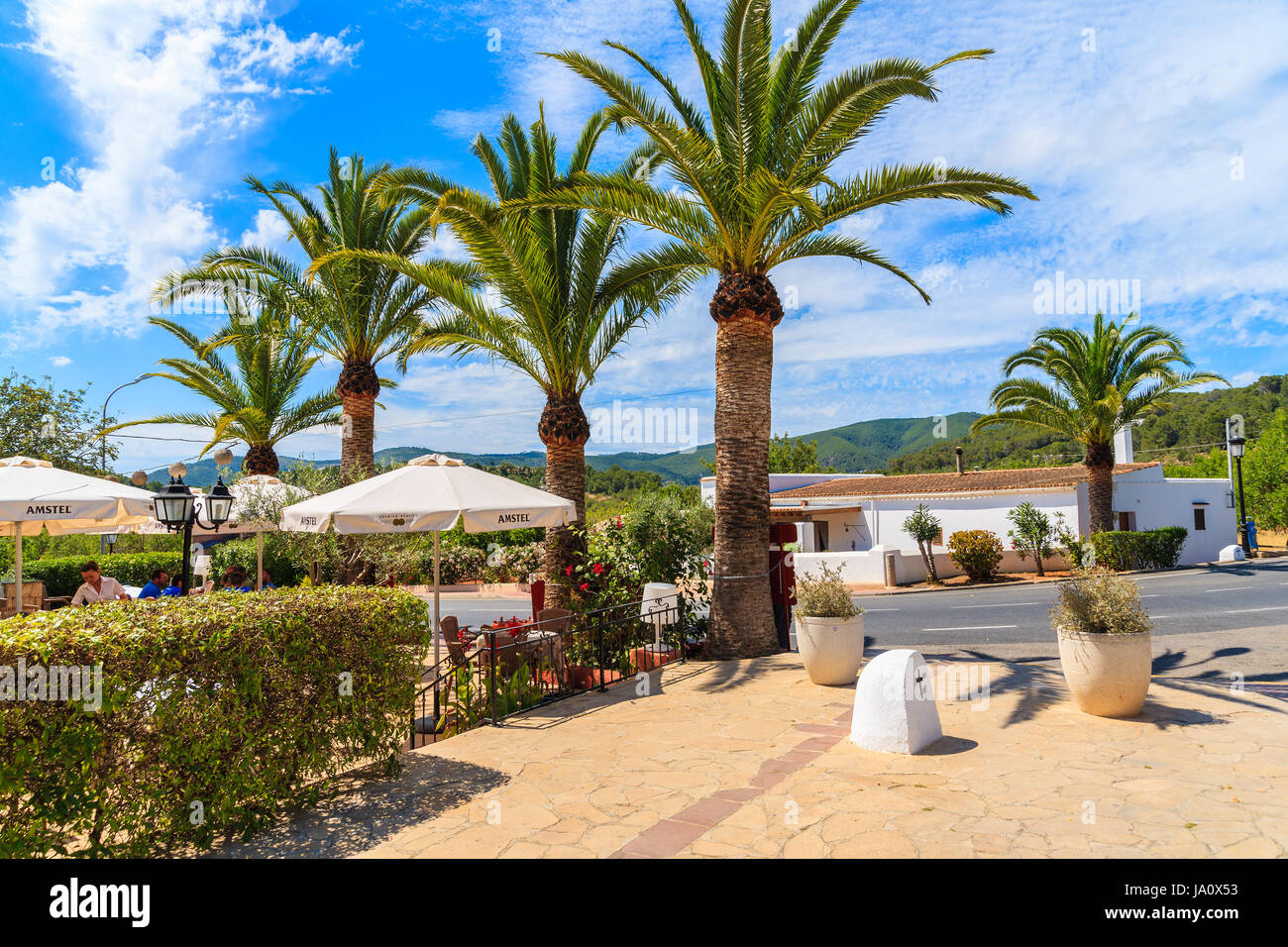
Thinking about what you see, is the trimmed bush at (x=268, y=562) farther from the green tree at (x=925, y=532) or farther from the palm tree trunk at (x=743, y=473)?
the green tree at (x=925, y=532)

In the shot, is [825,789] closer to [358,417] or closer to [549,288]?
[549,288]

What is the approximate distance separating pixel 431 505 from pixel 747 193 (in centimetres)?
561

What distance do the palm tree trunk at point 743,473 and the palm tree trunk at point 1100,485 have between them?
19.8 m

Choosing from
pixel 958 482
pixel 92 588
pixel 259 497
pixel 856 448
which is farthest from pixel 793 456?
pixel 856 448

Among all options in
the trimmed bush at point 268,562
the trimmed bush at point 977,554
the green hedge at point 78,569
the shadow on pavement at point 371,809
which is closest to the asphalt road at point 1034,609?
the trimmed bush at point 977,554

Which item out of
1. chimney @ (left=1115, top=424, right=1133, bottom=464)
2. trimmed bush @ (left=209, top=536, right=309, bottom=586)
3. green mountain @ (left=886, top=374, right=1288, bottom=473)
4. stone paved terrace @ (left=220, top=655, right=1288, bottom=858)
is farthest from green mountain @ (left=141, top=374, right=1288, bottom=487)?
stone paved terrace @ (left=220, top=655, right=1288, bottom=858)

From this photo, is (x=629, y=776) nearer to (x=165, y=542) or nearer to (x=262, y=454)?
(x=262, y=454)

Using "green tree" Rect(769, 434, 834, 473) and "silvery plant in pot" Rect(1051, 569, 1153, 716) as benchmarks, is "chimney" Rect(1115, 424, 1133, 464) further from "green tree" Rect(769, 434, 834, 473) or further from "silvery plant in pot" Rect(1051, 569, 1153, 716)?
"silvery plant in pot" Rect(1051, 569, 1153, 716)

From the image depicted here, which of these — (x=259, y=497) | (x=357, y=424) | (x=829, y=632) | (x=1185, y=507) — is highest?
(x=357, y=424)

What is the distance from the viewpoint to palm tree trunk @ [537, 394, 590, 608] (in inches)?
420

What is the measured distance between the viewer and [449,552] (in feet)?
81.3

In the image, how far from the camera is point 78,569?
63.5ft

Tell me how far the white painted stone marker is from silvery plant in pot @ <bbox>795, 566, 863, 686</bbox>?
72.6 inches
